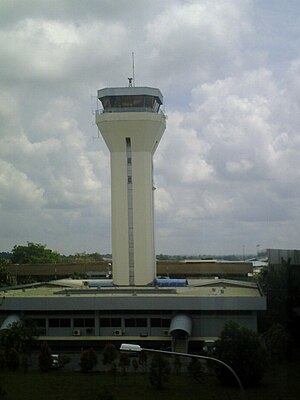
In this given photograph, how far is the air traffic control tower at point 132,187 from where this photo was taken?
2194 cm

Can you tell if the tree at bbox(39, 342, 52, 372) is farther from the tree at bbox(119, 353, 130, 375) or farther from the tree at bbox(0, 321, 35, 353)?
the tree at bbox(119, 353, 130, 375)

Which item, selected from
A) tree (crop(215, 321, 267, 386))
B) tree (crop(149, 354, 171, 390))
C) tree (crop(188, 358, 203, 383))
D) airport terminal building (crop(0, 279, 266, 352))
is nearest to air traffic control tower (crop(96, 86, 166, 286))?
airport terminal building (crop(0, 279, 266, 352))

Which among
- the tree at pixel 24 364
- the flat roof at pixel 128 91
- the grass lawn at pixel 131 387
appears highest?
the flat roof at pixel 128 91

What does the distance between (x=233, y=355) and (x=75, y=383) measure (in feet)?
10.9

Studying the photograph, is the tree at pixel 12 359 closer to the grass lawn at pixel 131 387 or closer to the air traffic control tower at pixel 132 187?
the grass lawn at pixel 131 387

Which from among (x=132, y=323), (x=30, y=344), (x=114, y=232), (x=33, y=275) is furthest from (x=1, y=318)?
(x=33, y=275)

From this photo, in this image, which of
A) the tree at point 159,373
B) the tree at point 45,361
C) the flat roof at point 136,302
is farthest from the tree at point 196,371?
the flat roof at point 136,302

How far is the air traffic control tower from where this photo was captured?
21.9m

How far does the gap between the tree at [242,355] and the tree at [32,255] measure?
32.4 metres

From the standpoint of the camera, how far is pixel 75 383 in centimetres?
1248

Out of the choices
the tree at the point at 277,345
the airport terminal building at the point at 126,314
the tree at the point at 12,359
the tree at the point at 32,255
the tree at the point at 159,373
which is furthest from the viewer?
the tree at the point at 32,255

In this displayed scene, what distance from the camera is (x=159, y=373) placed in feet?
38.8

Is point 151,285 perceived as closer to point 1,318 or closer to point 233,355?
point 1,318

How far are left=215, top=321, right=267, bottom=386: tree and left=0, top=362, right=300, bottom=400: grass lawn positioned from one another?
225 millimetres
